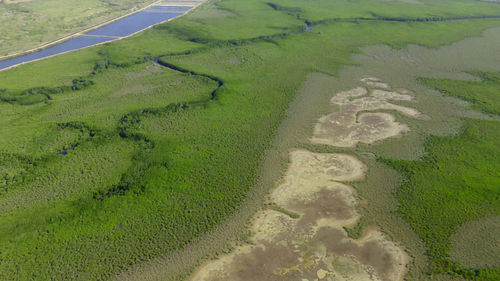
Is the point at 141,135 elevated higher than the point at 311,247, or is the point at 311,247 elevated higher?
the point at 141,135

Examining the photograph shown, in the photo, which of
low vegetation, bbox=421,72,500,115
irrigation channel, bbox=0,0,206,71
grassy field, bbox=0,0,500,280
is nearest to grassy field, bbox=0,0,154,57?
irrigation channel, bbox=0,0,206,71

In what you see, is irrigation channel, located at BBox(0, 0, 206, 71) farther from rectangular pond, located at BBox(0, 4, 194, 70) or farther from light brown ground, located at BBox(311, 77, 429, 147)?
light brown ground, located at BBox(311, 77, 429, 147)

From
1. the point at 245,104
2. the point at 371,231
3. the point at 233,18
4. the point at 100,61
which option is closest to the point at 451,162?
the point at 371,231

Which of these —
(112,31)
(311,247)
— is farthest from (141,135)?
(112,31)

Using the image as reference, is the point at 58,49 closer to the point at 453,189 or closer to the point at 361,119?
the point at 361,119

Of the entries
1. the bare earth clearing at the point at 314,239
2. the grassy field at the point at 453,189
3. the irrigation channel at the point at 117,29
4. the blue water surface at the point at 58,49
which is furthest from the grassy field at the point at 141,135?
the grassy field at the point at 453,189
